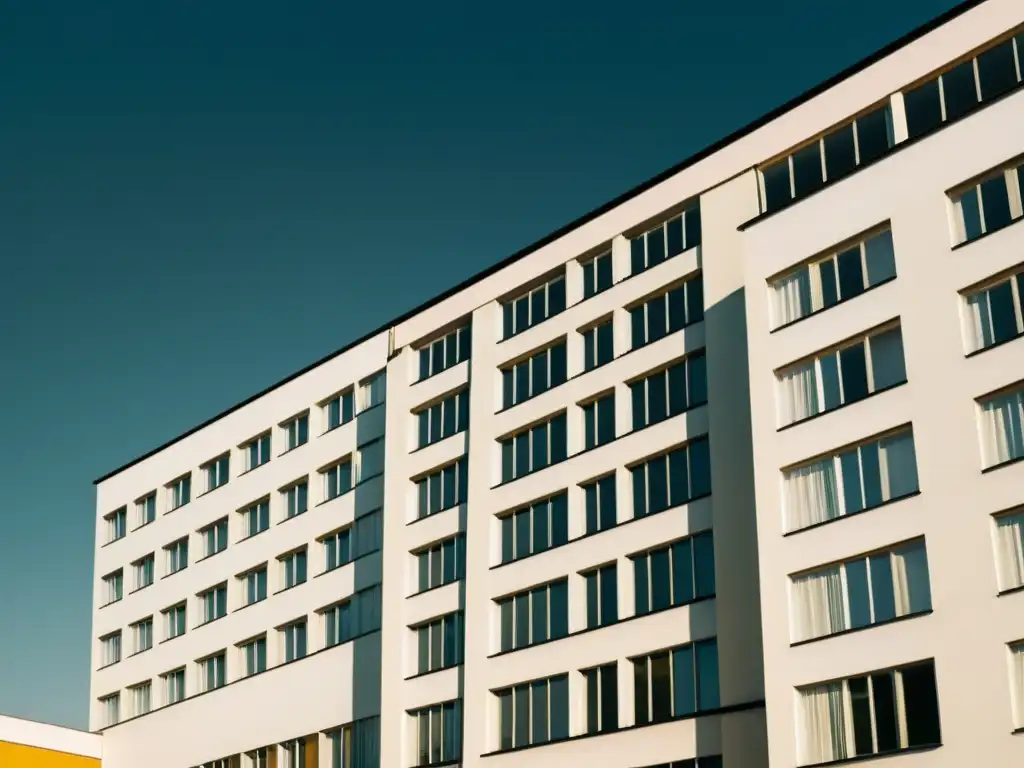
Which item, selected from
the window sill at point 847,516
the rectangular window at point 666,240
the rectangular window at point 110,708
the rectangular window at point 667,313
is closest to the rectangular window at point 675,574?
the window sill at point 847,516

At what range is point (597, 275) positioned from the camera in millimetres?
53938

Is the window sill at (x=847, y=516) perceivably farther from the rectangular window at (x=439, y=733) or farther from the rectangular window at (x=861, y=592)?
the rectangular window at (x=439, y=733)

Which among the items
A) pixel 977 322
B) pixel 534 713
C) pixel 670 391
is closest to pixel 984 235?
pixel 977 322

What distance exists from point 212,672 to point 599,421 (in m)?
25.0

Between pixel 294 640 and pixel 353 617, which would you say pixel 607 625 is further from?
pixel 294 640

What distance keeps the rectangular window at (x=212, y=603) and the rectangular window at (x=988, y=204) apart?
A: 39.4 m

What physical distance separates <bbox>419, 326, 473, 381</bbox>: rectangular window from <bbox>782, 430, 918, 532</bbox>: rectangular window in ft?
61.1

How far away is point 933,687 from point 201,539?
41.5 metres

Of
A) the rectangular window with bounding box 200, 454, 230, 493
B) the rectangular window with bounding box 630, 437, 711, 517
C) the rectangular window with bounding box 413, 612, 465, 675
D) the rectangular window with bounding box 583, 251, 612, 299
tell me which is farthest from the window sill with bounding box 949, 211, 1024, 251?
the rectangular window with bounding box 200, 454, 230, 493

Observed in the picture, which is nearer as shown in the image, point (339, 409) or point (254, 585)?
point (339, 409)

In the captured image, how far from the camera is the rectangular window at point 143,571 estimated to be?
72.8m

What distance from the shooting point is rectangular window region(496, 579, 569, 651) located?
50.5 meters

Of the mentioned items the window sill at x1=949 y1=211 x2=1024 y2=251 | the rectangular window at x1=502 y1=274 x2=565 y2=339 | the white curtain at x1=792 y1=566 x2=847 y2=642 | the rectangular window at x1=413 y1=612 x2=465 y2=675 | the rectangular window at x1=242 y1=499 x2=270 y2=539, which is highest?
the rectangular window at x1=502 y1=274 x2=565 y2=339

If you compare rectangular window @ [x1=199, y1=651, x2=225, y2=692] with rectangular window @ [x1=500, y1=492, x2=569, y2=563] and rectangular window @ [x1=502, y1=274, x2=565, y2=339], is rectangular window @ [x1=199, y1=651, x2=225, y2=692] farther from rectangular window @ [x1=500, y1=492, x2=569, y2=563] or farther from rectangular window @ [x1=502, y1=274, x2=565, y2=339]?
rectangular window @ [x1=502, y1=274, x2=565, y2=339]
